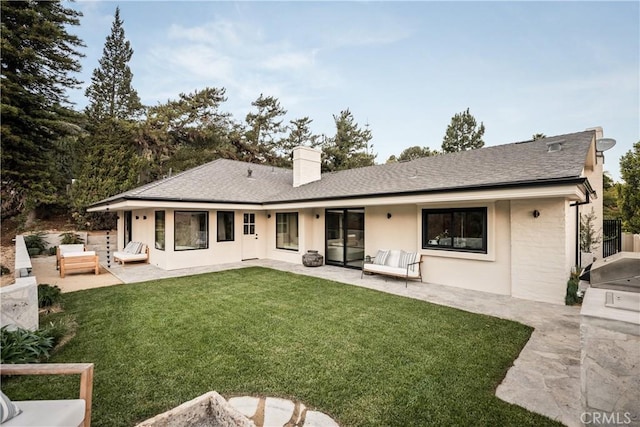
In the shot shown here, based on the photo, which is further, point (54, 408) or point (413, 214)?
point (413, 214)

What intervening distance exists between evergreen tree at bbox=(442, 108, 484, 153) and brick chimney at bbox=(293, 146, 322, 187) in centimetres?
2033

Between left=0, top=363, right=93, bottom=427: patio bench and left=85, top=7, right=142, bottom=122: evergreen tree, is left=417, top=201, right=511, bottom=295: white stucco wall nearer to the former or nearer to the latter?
left=0, top=363, right=93, bottom=427: patio bench

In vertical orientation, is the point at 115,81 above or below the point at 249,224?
above

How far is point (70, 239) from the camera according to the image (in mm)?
14703

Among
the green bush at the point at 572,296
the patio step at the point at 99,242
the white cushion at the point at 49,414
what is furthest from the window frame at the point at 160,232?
the green bush at the point at 572,296

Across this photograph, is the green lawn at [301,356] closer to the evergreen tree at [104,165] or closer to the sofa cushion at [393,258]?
the sofa cushion at [393,258]

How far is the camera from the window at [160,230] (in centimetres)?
1053

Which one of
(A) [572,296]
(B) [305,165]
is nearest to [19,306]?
(A) [572,296]

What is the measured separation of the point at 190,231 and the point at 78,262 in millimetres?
3503

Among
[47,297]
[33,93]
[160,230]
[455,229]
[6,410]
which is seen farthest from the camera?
[33,93]

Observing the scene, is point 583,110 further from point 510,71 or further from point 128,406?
point 128,406

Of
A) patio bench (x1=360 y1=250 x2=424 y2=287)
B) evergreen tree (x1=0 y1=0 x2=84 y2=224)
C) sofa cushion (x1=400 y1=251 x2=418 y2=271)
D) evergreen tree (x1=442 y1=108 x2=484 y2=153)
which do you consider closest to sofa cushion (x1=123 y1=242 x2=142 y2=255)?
evergreen tree (x1=0 y1=0 x2=84 y2=224)

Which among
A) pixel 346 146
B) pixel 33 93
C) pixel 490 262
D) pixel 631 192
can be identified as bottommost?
pixel 490 262

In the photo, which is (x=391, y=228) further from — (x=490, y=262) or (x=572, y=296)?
(x=572, y=296)
